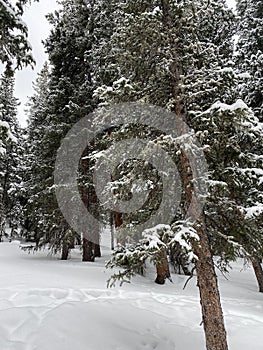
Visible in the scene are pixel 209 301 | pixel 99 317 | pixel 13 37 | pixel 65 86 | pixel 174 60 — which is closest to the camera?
pixel 209 301

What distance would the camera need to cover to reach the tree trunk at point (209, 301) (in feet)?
17.4

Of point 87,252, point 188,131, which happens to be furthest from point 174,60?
point 87,252

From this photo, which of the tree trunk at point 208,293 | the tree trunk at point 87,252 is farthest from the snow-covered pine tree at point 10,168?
the tree trunk at point 208,293

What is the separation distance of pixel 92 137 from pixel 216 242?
29.1 ft

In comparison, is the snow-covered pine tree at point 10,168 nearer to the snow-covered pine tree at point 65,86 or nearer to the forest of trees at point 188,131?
the snow-covered pine tree at point 65,86

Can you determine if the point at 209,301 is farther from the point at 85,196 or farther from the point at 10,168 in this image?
the point at 10,168

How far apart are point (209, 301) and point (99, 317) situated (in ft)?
8.40

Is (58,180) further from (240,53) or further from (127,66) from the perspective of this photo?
(240,53)

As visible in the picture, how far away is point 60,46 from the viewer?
49.8 ft

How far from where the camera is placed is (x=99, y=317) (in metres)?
6.86

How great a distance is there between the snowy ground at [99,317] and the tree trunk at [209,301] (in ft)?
3.98

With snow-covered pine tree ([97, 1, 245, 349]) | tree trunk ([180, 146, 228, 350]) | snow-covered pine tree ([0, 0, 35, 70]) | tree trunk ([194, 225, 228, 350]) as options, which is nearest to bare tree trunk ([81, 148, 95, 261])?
snow-covered pine tree ([97, 1, 245, 349])

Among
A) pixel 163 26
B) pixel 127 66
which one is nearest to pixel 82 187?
pixel 127 66

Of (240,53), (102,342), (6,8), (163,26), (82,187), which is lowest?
(102,342)
